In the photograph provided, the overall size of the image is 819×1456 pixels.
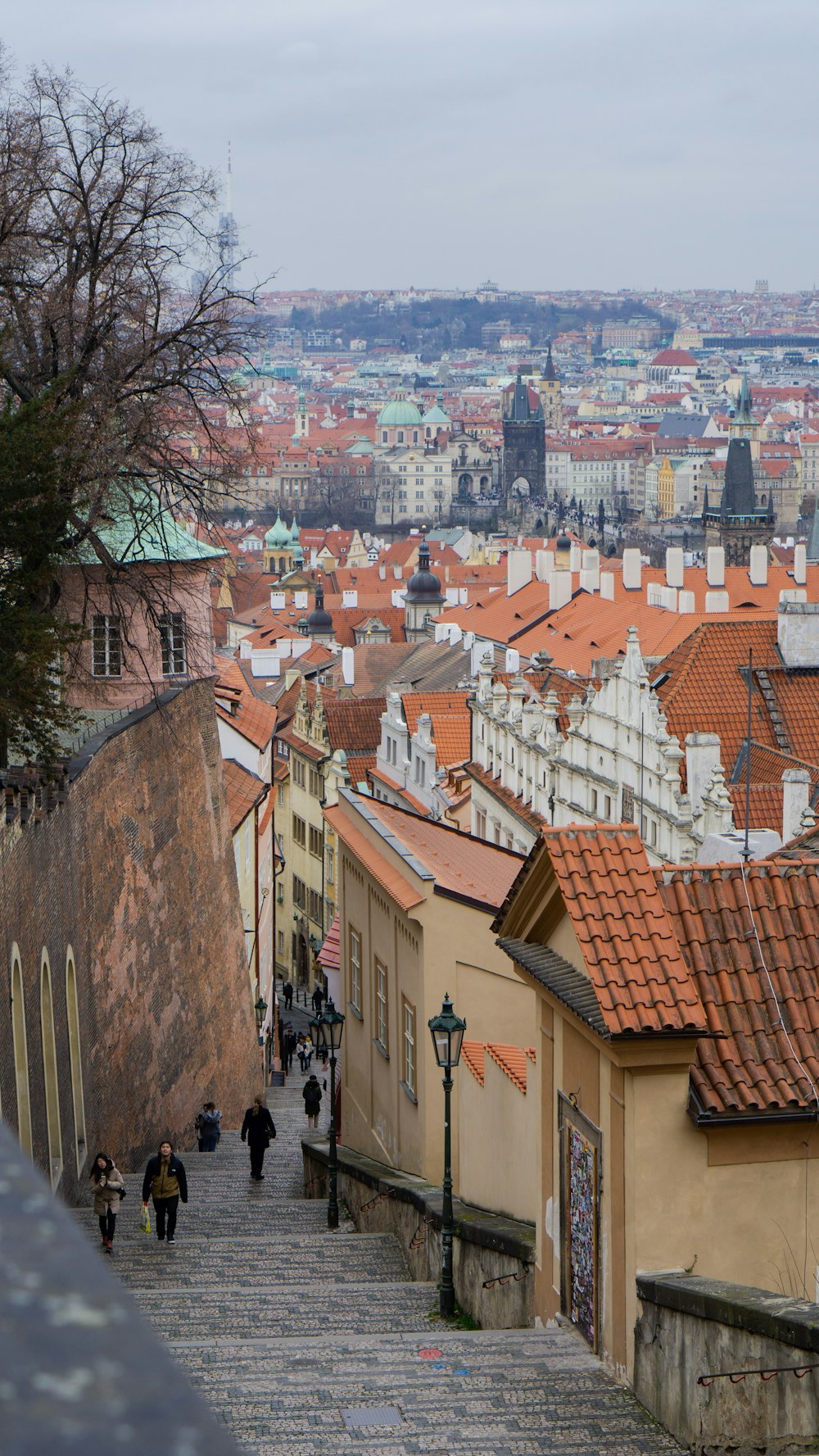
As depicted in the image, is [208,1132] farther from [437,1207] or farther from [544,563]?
[544,563]

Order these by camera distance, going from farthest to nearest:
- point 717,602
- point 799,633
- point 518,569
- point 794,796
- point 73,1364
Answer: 1. point 518,569
2. point 717,602
3. point 799,633
4. point 794,796
5. point 73,1364

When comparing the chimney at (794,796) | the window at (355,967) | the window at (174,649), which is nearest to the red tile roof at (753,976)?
the window at (355,967)

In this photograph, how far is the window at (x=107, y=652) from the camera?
2211cm

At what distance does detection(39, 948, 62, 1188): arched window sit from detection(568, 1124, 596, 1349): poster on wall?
6500 millimetres

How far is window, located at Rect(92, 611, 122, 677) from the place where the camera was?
2211 cm

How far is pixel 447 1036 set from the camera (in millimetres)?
10031

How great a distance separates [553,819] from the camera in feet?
109

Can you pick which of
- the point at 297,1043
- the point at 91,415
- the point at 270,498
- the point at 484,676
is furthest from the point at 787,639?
the point at 270,498

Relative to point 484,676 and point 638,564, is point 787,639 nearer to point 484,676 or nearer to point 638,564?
point 484,676

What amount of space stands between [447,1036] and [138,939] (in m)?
10.0

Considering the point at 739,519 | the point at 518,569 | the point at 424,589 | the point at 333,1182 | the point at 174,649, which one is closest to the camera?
the point at 333,1182

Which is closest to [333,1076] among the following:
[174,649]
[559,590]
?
[174,649]

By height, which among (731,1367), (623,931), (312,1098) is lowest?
(312,1098)

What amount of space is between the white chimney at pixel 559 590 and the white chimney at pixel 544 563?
9.56 metres
